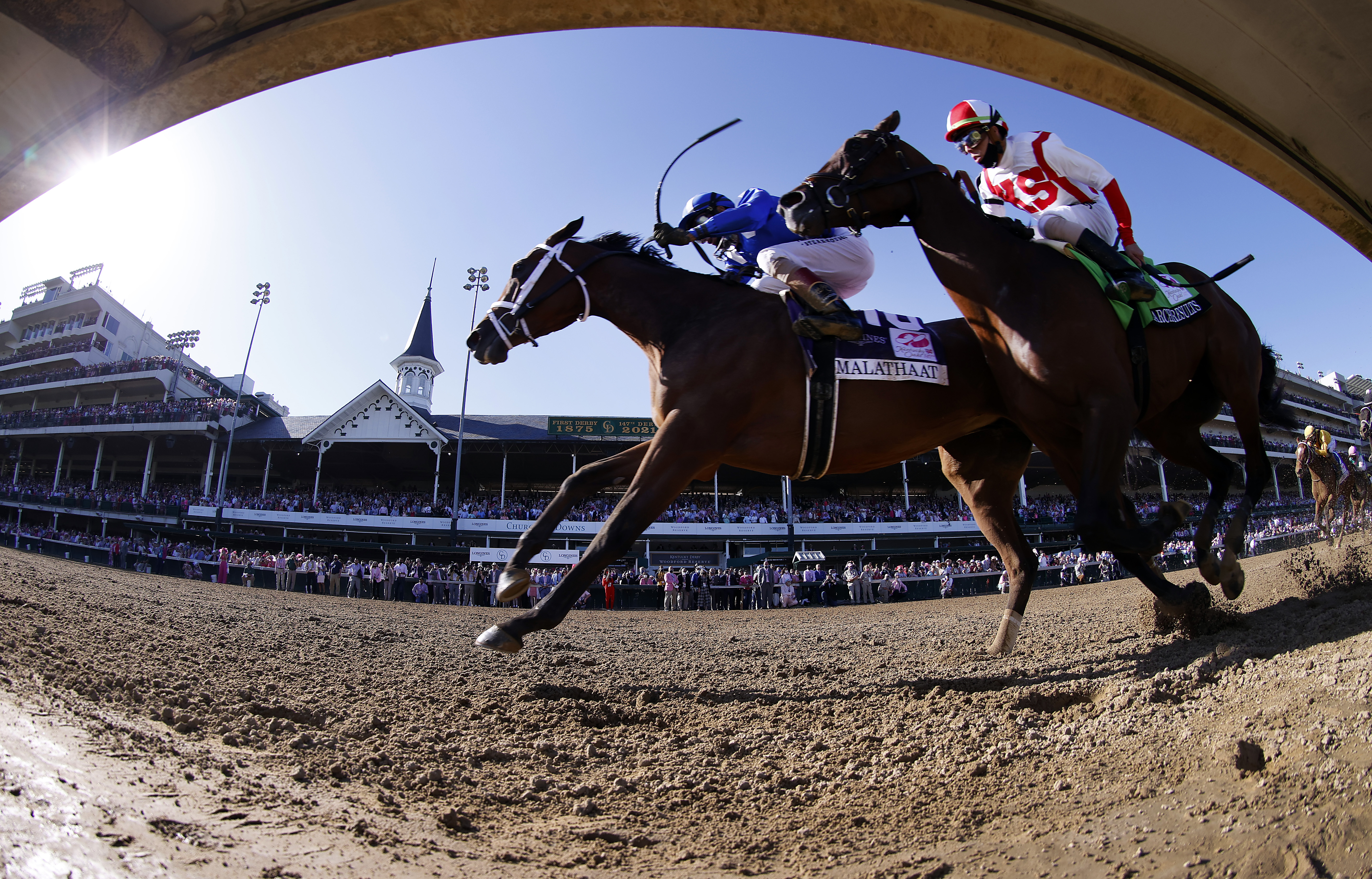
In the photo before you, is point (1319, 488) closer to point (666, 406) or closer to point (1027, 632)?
point (1027, 632)

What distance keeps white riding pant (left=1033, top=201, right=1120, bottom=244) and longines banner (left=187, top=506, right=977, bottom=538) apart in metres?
26.8

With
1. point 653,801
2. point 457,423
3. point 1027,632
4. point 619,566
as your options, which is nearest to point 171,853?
point 653,801

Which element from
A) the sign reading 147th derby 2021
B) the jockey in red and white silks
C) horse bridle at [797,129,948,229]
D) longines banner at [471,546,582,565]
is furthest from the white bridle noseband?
the sign reading 147th derby 2021

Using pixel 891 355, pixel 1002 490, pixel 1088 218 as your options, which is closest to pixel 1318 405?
pixel 1002 490

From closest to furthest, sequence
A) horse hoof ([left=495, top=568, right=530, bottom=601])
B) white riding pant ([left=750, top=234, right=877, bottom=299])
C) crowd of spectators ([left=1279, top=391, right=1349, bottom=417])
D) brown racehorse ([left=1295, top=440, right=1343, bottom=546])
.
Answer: horse hoof ([left=495, top=568, right=530, bottom=601]) → white riding pant ([left=750, top=234, right=877, bottom=299]) → brown racehorse ([left=1295, top=440, right=1343, bottom=546]) → crowd of spectators ([left=1279, top=391, right=1349, bottom=417])

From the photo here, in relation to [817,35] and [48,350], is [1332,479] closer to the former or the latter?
[817,35]

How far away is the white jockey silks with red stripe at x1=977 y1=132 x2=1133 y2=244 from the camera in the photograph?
4562 mm

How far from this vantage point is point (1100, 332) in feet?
12.9

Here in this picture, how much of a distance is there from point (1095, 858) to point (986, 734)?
3.99ft

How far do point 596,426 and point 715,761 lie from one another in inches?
1259

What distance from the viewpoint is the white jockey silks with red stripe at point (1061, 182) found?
4.56 m

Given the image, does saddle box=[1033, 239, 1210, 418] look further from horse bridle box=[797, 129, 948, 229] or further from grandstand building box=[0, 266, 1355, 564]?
grandstand building box=[0, 266, 1355, 564]

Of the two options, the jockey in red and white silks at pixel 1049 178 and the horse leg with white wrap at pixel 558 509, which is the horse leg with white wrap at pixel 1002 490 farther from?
the horse leg with white wrap at pixel 558 509

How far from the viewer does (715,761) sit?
316 cm
